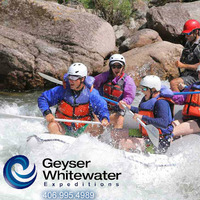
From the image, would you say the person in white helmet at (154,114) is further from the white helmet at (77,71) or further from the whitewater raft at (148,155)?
the white helmet at (77,71)

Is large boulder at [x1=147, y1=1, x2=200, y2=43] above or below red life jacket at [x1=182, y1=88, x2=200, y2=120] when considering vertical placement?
below

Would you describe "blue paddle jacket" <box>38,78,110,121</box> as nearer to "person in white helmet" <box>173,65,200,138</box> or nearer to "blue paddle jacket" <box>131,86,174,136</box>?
"blue paddle jacket" <box>131,86,174,136</box>

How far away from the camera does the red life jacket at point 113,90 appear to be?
5105 millimetres

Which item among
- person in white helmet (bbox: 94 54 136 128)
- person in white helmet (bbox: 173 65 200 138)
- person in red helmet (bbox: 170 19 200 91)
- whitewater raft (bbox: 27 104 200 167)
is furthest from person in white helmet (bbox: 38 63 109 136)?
person in red helmet (bbox: 170 19 200 91)

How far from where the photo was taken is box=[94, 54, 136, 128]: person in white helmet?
16.4 ft

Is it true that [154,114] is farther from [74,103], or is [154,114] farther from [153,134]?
[74,103]

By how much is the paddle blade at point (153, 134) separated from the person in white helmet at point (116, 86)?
3.29 ft

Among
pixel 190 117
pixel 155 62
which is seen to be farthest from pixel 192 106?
pixel 155 62

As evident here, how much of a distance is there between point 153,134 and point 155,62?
5.16 m

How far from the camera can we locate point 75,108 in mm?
4457

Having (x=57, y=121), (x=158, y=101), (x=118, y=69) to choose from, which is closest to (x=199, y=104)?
(x=158, y=101)

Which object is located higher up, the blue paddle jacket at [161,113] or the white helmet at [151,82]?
the white helmet at [151,82]

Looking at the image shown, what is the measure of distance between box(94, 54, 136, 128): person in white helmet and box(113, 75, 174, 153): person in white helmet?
73 centimetres

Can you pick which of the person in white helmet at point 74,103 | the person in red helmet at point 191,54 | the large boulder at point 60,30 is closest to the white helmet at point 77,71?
the person in white helmet at point 74,103
